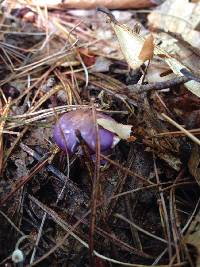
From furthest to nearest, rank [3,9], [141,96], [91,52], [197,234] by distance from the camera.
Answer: [3,9], [91,52], [141,96], [197,234]

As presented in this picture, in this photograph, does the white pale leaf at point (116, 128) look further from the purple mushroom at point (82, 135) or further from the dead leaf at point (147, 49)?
the dead leaf at point (147, 49)

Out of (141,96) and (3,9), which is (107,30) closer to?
(3,9)

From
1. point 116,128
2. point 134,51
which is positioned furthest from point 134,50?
point 116,128

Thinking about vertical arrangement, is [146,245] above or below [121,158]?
below

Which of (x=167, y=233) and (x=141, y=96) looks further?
(x=141, y=96)

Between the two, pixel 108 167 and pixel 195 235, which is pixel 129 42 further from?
pixel 195 235

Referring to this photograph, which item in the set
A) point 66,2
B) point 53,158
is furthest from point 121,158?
point 66,2
